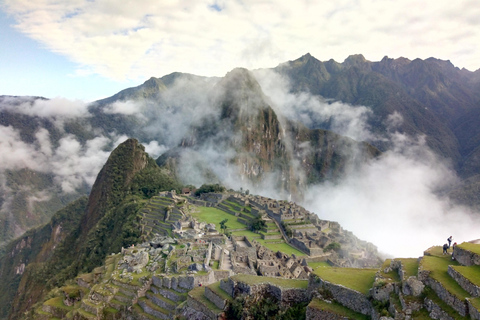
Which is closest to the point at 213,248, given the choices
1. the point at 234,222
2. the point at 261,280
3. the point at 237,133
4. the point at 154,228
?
the point at 261,280

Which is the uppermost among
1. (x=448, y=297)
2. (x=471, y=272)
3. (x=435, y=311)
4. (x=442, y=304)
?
(x=471, y=272)

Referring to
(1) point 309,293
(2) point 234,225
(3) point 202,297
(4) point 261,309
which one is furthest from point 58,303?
(2) point 234,225

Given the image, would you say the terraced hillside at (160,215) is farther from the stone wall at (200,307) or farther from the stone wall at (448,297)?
the stone wall at (448,297)

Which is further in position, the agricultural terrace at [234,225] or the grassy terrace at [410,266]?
the agricultural terrace at [234,225]

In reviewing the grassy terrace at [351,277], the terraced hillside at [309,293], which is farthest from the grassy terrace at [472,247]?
the grassy terrace at [351,277]

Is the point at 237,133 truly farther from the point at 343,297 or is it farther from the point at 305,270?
the point at 343,297

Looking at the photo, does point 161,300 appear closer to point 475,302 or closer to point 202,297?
point 202,297

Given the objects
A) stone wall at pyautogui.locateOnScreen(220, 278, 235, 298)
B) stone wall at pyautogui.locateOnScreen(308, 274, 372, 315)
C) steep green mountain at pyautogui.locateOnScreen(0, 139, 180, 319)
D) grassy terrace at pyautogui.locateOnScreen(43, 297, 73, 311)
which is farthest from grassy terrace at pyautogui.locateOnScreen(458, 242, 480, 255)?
steep green mountain at pyautogui.locateOnScreen(0, 139, 180, 319)
